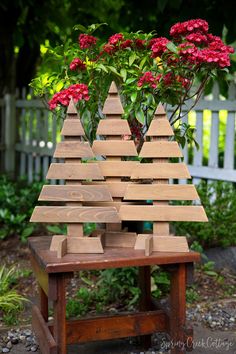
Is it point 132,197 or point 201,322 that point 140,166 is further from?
point 201,322

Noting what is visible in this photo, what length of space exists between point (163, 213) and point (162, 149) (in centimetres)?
31

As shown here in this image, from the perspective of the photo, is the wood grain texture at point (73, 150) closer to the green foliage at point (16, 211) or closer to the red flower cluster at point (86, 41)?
the red flower cluster at point (86, 41)

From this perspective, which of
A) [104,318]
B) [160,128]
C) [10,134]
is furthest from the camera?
[10,134]

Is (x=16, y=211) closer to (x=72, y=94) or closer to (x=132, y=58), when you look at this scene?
(x=132, y=58)

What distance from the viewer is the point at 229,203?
4539mm

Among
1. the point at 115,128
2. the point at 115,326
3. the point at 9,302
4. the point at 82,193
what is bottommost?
the point at 9,302

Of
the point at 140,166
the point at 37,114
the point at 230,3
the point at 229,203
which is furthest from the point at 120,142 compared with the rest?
the point at 37,114

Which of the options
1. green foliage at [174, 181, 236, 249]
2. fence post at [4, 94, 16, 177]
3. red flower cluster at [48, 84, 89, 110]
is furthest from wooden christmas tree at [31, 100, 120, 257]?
fence post at [4, 94, 16, 177]

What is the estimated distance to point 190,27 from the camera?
279 centimetres

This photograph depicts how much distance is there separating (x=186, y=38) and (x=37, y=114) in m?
4.64

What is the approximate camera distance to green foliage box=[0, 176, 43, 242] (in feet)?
16.6

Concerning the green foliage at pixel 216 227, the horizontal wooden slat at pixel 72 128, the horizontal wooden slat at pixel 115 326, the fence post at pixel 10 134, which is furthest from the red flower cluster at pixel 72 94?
the fence post at pixel 10 134

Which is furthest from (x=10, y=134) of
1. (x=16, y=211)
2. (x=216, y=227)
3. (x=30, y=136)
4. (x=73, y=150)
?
(x=73, y=150)

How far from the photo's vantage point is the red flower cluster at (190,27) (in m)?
2.78
